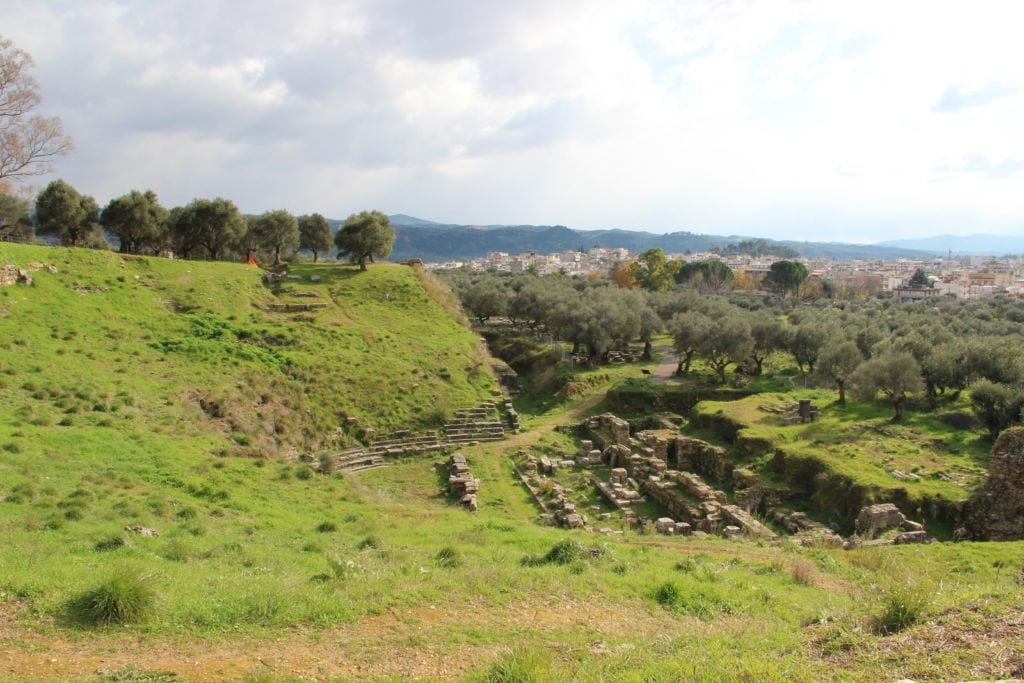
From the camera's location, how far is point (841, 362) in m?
35.2

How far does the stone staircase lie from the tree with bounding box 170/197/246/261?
90.0 feet

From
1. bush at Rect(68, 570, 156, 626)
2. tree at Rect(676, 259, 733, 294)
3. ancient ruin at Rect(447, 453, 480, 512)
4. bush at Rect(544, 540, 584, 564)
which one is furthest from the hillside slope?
tree at Rect(676, 259, 733, 294)

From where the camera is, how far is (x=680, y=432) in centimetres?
3425

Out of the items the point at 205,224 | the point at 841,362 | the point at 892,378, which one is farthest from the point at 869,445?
the point at 205,224

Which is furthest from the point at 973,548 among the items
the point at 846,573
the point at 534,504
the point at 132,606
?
the point at 132,606

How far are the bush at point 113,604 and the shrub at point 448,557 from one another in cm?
536

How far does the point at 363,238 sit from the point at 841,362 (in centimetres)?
3645

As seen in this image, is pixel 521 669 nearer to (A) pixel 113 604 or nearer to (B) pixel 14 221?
(A) pixel 113 604

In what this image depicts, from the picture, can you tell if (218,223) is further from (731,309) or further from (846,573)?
(846,573)

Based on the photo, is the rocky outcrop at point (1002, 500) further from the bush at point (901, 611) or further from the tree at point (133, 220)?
the tree at point (133, 220)

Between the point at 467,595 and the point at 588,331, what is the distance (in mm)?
37829

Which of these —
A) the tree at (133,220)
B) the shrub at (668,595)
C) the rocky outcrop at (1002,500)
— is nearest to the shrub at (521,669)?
the shrub at (668,595)

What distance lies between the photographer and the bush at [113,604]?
27.0 feet

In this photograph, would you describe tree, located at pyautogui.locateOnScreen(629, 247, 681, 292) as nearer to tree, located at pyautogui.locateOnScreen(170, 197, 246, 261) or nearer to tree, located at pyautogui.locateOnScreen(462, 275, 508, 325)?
tree, located at pyautogui.locateOnScreen(462, 275, 508, 325)
